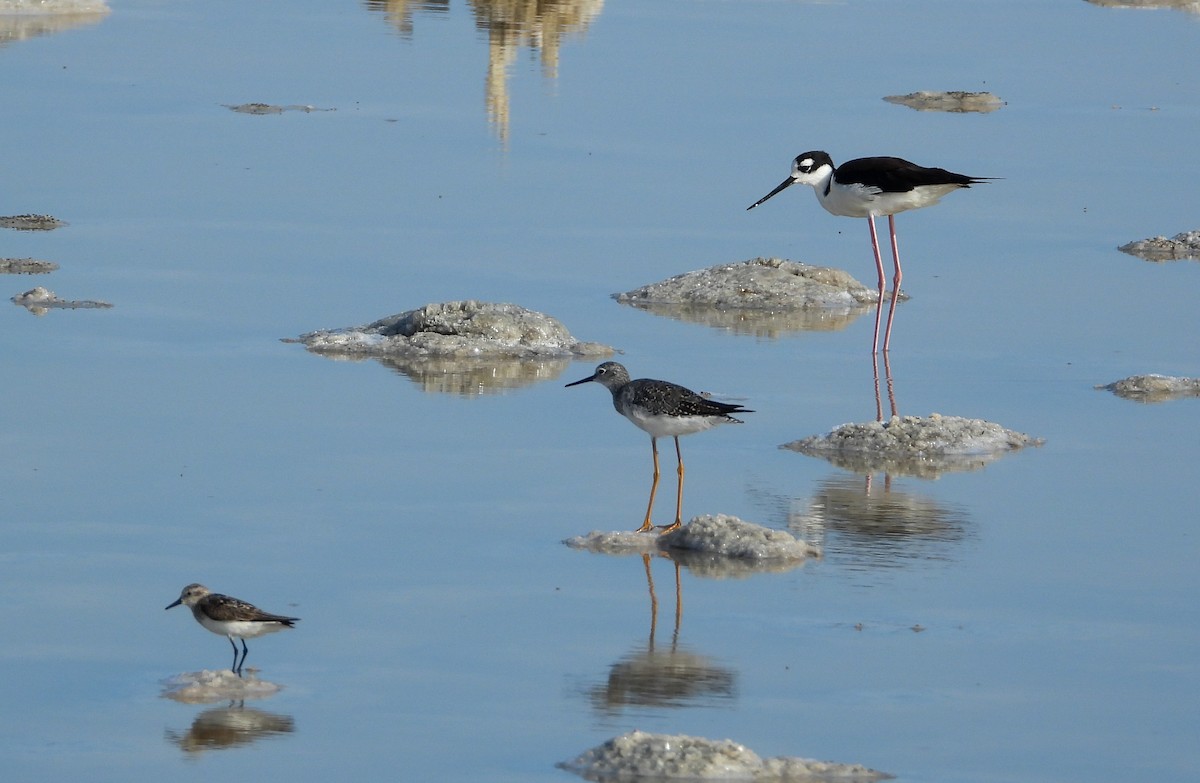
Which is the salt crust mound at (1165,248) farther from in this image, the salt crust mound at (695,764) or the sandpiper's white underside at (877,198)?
the salt crust mound at (695,764)

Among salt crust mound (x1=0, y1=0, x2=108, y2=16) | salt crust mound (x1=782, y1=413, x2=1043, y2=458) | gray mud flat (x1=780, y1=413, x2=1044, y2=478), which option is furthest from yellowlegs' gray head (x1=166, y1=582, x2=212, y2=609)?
salt crust mound (x1=0, y1=0, x2=108, y2=16)

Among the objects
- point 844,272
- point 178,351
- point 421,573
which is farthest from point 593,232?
point 421,573

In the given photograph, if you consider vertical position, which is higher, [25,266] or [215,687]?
[25,266]

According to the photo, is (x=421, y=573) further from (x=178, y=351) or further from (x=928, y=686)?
(x=178, y=351)

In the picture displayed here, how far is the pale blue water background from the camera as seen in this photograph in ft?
25.0

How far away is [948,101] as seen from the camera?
25.4m

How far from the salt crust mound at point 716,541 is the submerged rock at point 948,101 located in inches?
631

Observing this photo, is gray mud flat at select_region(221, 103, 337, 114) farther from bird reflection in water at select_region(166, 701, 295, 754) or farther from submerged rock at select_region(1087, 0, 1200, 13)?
submerged rock at select_region(1087, 0, 1200, 13)

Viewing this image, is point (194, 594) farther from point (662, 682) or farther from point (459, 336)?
point (459, 336)

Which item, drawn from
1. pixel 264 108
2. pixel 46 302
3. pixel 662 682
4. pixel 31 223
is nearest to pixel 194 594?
pixel 662 682

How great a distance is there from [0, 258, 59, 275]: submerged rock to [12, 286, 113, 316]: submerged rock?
810 millimetres

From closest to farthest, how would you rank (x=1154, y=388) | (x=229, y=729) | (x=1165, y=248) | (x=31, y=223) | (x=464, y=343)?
(x=229, y=729)
(x=1154, y=388)
(x=464, y=343)
(x=31, y=223)
(x=1165, y=248)

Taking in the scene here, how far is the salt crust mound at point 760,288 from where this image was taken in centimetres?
1569

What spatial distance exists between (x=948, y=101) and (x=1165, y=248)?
791 cm
